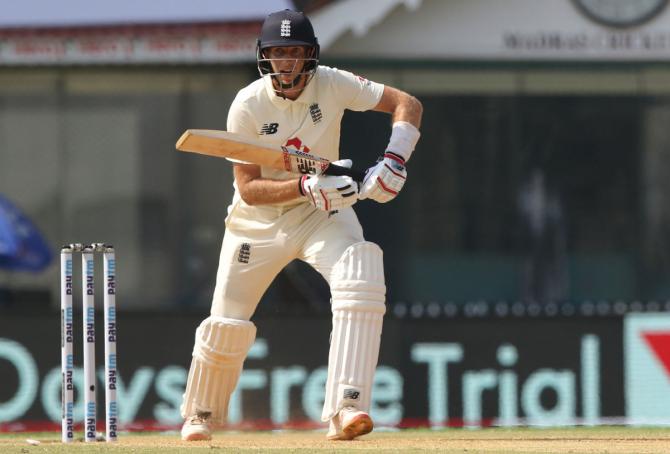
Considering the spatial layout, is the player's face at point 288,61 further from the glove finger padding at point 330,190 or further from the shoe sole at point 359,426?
the shoe sole at point 359,426

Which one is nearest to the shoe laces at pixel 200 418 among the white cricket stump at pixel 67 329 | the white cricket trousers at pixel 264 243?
the white cricket trousers at pixel 264 243

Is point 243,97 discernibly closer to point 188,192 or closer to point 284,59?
point 284,59

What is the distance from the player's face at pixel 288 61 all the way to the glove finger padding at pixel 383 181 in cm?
54

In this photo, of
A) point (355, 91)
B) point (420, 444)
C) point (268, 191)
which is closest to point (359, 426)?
point (420, 444)

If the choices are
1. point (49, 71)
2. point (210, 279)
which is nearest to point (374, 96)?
point (210, 279)

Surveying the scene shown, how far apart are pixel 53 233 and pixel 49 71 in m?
1.35

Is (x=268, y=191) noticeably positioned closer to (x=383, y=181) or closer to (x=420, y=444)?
(x=383, y=181)

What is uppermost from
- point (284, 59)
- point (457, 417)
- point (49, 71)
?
point (49, 71)

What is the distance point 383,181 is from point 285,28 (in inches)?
31.4

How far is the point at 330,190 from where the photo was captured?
23.9 feet

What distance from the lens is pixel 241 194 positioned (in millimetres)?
7668

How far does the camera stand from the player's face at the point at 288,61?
7.56 meters

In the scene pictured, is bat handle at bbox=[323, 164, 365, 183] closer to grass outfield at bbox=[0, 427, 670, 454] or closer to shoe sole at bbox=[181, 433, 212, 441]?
grass outfield at bbox=[0, 427, 670, 454]

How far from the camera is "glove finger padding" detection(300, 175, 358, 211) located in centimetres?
730
